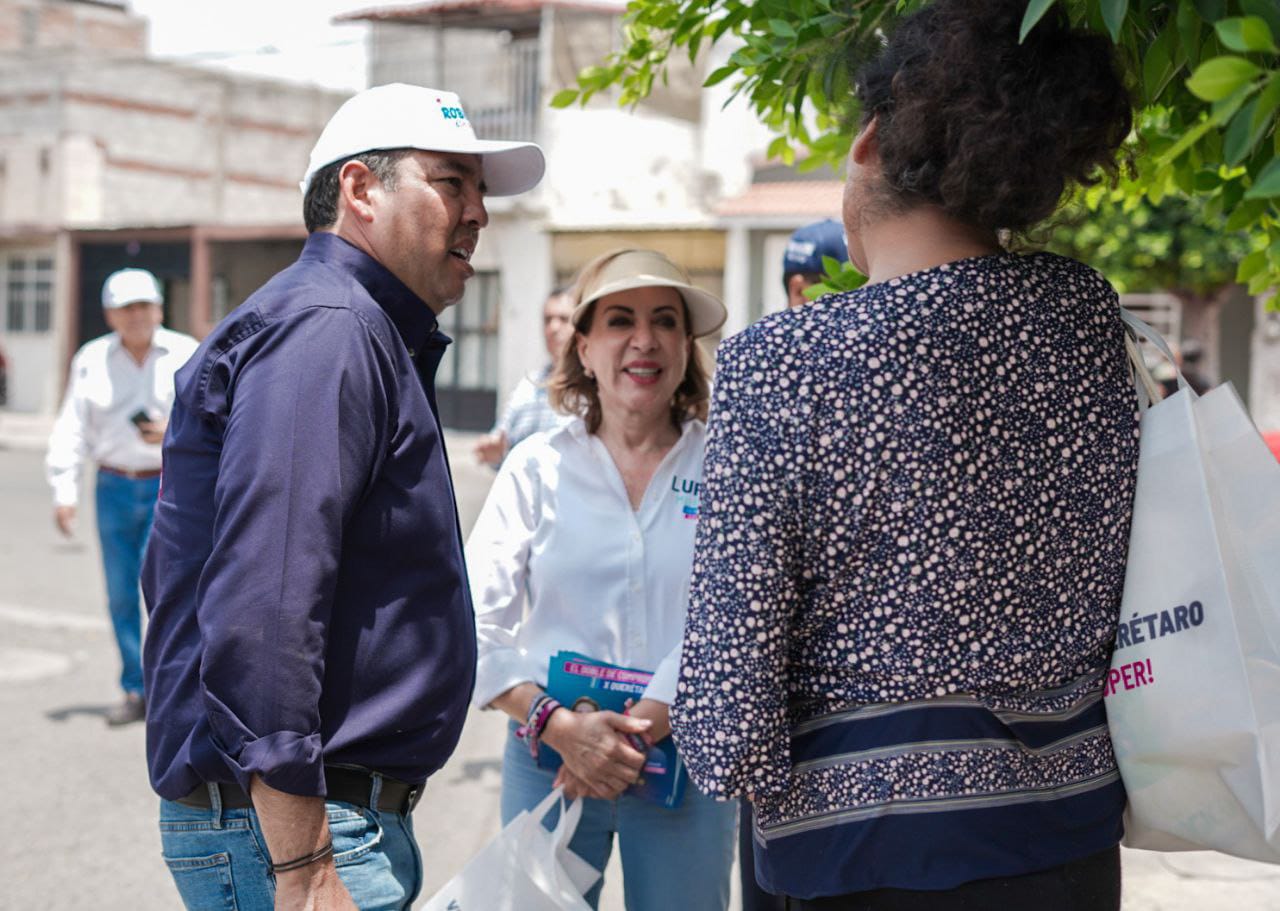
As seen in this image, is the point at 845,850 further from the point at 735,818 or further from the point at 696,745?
the point at 735,818

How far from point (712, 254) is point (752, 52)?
70.1 feet

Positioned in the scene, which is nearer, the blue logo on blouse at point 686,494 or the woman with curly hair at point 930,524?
the woman with curly hair at point 930,524

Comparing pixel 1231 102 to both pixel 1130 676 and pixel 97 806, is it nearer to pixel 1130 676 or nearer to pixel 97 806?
pixel 1130 676

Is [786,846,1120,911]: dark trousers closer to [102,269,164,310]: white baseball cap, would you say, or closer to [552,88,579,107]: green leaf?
[552,88,579,107]: green leaf

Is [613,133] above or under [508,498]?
above

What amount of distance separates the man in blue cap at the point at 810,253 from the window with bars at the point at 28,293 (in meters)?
28.9

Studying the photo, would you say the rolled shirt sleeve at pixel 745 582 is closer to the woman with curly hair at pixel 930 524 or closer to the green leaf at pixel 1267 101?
the woman with curly hair at pixel 930 524

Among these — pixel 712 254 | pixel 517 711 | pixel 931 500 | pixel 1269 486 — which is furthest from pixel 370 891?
pixel 712 254

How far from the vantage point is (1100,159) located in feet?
5.55

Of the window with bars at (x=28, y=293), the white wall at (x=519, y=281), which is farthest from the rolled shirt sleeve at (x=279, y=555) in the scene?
the window with bars at (x=28, y=293)

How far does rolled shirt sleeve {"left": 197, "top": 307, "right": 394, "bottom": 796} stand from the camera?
1813mm

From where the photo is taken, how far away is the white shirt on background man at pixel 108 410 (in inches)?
263

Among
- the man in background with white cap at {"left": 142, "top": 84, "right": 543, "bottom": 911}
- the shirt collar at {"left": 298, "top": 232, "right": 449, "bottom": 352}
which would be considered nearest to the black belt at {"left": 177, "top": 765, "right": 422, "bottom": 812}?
the man in background with white cap at {"left": 142, "top": 84, "right": 543, "bottom": 911}

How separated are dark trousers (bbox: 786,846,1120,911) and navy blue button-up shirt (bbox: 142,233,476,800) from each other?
0.67 metres
